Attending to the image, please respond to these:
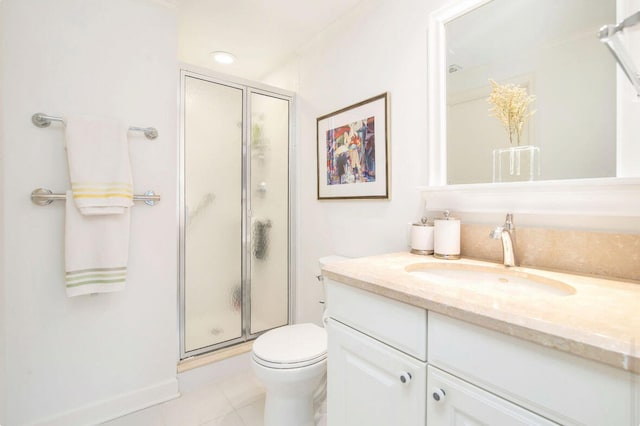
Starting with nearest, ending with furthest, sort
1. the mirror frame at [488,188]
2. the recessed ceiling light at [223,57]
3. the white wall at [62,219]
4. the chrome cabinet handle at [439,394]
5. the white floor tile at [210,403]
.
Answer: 1. the chrome cabinet handle at [439,394]
2. the mirror frame at [488,188]
3. the white wall at [62,219]
4. the white floor tile at [210,403]
5. the recessed ceiling light at [223,57]

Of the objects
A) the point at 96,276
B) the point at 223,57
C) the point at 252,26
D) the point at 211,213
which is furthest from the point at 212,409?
the point at 223,57

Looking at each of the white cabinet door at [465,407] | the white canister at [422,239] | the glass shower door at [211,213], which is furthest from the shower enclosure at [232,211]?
the white cabinet door at [465,407]

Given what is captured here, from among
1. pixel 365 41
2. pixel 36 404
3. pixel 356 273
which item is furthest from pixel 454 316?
pixel 36 404

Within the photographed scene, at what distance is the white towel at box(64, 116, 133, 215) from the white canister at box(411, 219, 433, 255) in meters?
1.42

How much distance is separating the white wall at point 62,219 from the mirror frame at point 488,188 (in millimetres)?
1441

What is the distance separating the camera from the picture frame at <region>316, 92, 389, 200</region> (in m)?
1.58

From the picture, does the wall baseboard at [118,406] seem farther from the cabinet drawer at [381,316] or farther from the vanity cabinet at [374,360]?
the cabinet drawer at [381,316]

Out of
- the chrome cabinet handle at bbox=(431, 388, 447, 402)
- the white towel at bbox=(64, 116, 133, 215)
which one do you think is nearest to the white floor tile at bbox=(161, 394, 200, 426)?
the white towel at bbox=(64, 116, 133, 215)

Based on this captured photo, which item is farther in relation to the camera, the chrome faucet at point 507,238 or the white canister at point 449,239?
the white canister at point 449,239

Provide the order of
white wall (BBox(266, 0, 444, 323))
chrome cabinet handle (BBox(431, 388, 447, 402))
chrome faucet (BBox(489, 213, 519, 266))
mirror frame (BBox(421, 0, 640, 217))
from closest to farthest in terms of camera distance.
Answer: chrome cabinet handle (BBox(431, 388, 447, 402)) < mirror frame (BBox(421, 0, 640, 217)) < chrome faucet (BBox(489, 213, 519, 266)) < white wall (BBox(266, 0, 444, 323))

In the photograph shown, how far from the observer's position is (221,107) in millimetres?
1989

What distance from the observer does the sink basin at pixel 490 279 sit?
0.90m

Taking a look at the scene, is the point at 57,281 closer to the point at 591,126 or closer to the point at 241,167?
the point at 241,167

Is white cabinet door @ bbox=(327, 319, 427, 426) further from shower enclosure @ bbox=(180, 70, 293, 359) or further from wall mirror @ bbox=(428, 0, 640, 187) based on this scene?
shower enclosure @ bbox=(180, 70, 293, 359)
